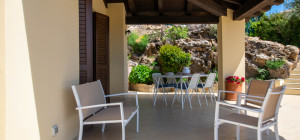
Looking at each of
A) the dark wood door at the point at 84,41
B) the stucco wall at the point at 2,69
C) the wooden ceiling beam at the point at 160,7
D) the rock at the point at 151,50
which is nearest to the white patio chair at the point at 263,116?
the dark wood door at the point at 84,41

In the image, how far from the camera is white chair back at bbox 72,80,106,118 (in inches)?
Result: 106

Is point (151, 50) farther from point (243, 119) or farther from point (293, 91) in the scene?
point (243, 119)

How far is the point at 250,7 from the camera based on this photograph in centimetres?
532

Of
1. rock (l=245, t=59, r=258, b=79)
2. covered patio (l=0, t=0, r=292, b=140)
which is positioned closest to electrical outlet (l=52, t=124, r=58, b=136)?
covered patio (l=0, t=0, r=292, b=140)

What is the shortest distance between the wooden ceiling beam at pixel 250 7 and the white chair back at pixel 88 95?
3.88m

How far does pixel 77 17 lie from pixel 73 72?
840 mm

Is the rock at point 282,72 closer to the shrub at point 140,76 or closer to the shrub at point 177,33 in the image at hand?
the shrub at point 177,33

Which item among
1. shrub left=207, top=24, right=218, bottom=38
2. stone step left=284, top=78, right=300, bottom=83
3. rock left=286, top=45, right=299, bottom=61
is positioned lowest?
stone step left=284, top=78, right=300, bottom=83

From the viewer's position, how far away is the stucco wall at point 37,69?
2059mm

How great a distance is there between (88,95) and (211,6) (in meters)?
4.17

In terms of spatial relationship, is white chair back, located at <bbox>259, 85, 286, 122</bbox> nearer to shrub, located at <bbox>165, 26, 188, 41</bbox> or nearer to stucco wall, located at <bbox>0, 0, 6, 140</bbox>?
stucco wall, located at <bbox>0, 0, 6, 140</bbox>

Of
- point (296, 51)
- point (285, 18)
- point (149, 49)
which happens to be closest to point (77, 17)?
point (149, 49)

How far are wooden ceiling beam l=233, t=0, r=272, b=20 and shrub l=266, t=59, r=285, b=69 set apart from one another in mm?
3534

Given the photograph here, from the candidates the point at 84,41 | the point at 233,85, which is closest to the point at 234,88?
the point at 233,85
